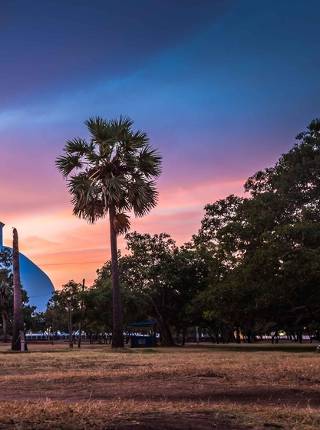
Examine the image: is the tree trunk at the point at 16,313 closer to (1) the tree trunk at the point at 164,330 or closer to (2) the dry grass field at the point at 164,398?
(1) the tree trunk at the point at 164,330

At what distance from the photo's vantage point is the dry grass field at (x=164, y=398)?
6.73 metres

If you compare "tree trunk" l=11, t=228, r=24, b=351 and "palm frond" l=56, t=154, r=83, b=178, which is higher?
"palm frond" l=56, t=154, r=83, b=178

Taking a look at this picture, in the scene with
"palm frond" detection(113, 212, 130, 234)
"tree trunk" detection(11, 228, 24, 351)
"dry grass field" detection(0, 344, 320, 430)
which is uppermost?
"palm frond" detection(113, 212, 130, 234)

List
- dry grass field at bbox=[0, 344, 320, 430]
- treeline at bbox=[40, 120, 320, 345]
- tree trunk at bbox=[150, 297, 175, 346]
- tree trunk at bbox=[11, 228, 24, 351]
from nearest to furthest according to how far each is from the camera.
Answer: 1. dry grass field at bbox=[0, 344, 320, 430]
2. treeline at bbox=[40, 120, 320, 345]
3. tree trunk at bbox=[11, 228, 24, 351]
4. tree trunk at bbox=[150, 297, 175, 346]

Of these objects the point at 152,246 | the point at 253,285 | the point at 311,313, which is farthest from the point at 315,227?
the point at 152,246

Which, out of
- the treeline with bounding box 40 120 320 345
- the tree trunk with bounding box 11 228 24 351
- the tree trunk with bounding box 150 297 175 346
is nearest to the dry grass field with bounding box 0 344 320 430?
the treeline with bounding box 40 120 320 345

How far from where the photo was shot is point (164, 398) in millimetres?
10039

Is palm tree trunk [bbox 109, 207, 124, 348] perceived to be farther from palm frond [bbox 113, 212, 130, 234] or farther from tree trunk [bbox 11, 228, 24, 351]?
tree trunk [bbox 11, 228, 24, 351]

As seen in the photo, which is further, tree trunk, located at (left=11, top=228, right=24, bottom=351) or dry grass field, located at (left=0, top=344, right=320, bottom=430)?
tree trunk, located at (left=11, top=228, right=24, bottom=351)

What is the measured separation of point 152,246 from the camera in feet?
156

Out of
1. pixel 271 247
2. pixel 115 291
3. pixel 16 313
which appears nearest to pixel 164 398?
pixel 271 247

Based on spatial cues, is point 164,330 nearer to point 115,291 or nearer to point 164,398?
point 115,291

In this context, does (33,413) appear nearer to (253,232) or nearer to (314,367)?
(314,367)

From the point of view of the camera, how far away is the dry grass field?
22.1 feet
